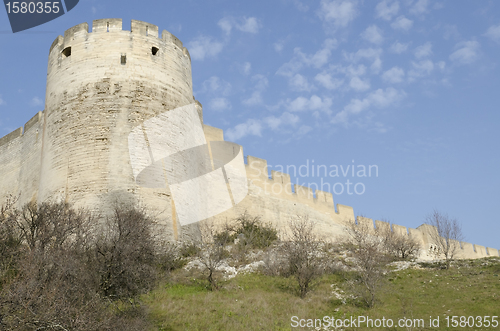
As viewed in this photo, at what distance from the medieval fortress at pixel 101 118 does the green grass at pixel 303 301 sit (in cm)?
331

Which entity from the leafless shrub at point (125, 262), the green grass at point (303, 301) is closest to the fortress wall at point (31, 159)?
the leafless shrub at point (125, 262)

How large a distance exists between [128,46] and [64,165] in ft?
15.6

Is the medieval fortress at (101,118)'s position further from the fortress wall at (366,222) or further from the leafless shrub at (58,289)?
the fortress wall at (366,222)

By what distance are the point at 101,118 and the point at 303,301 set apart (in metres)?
8.74

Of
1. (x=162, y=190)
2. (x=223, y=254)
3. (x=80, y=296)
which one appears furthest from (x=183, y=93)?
(x=80, y=296)

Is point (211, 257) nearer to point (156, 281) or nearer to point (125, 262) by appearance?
point (156, 281)

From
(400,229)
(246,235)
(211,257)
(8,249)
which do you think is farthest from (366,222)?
(8,249)

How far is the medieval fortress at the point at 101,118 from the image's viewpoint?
1573cm

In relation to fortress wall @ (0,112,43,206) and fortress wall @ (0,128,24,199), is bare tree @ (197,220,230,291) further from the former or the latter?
fortress wall @ (0,128,24,199)

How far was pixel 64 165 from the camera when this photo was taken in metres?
16.2

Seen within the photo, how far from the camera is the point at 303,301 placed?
12.5m

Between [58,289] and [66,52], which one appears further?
[66,52]

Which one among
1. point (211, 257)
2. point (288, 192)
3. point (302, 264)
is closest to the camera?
point (302, 264)

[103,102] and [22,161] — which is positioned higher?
[103,102]
